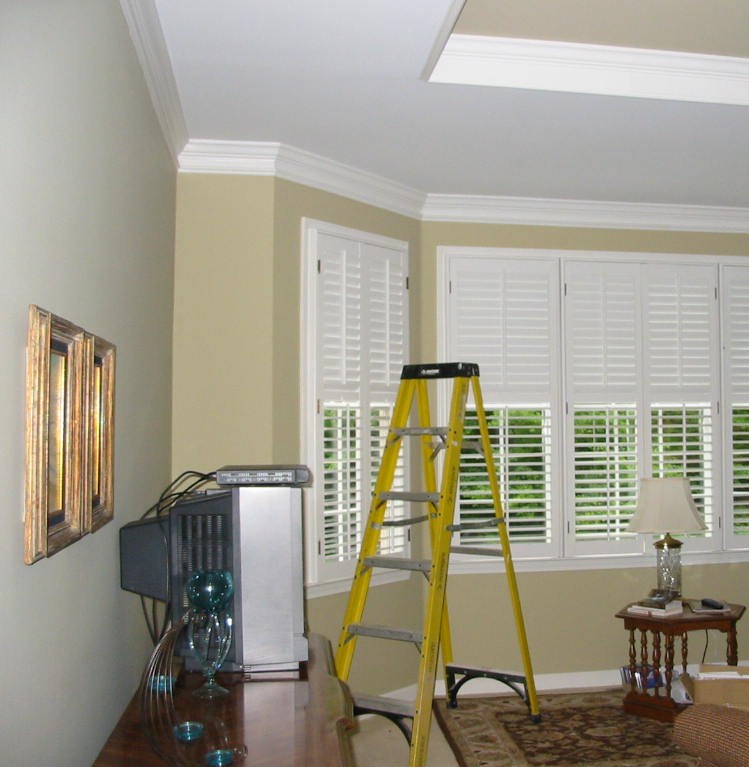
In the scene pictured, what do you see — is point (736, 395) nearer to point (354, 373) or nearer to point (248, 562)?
point (354, 373)

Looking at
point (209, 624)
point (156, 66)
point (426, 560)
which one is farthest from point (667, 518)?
point (156, 66)

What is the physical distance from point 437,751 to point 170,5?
10.2 ft

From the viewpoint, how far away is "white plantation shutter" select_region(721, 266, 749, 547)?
15.9 ft

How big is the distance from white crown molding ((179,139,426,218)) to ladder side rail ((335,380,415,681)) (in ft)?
3.48

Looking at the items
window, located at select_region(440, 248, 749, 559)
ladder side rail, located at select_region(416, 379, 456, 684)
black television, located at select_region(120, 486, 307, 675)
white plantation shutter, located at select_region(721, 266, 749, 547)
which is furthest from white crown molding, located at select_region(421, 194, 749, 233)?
black television, located at select_region(120, 486, 307, 675)

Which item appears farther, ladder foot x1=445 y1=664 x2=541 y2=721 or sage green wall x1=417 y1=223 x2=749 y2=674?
sage green wall x1=417 y1=223 x2=749 y2=674

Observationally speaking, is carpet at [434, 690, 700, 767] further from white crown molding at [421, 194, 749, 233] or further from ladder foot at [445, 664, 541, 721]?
white crown molding at [421, 194, 749, 233]

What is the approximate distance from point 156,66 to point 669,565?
3.31 metres

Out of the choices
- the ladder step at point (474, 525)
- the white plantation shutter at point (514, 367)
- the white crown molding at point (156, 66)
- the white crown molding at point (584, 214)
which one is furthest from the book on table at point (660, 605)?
the white crown molding at point (156, 66)

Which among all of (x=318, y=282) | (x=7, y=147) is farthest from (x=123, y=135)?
(x=318, y=282)

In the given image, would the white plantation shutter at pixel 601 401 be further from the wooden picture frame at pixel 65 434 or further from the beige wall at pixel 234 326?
the wooden picture frame at pixel 65 434

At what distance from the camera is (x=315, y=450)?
389cm

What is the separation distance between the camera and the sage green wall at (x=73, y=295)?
135cm

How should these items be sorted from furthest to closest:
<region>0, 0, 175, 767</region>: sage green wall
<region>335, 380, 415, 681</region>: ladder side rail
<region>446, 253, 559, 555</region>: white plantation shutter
→ <region>446, 253, 559, 555</region>: white plantation shutter
<region>335, 380, 415, 681</region>: ladder side rail
<region>0, 0, 175, 767</region>: sage green wall
